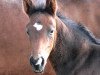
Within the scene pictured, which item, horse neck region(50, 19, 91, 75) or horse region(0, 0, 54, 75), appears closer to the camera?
horse neck region(50, 19, 91, 75)

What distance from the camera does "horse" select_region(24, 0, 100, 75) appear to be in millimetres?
6414

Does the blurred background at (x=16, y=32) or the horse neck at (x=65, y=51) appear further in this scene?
the blurred background at (x=16, y=32)

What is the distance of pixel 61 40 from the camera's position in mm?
6785

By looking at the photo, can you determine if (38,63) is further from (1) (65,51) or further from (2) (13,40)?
(2) (13,40)

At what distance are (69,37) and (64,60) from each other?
1.16ft

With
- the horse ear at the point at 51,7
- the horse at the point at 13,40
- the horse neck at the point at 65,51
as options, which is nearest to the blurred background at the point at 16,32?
the horse at the point at 13,40

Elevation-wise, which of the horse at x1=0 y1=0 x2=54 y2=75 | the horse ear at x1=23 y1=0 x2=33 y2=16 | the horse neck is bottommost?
the horse at x1=0 y1=0 x2=54 y2=75

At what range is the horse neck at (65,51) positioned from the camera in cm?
678

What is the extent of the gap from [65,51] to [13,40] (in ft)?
6.02

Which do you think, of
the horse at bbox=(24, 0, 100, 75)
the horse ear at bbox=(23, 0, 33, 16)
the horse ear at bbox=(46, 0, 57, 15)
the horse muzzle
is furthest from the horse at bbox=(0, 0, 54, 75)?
the horse muzzle

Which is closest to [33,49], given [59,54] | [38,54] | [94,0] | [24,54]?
[38,54]

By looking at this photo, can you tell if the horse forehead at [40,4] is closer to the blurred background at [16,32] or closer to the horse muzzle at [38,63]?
the horse muzzle at [38,63]

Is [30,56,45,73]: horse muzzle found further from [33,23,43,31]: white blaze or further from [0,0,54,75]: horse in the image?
[0,0,54,75]: horse

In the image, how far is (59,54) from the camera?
6.81 metres
